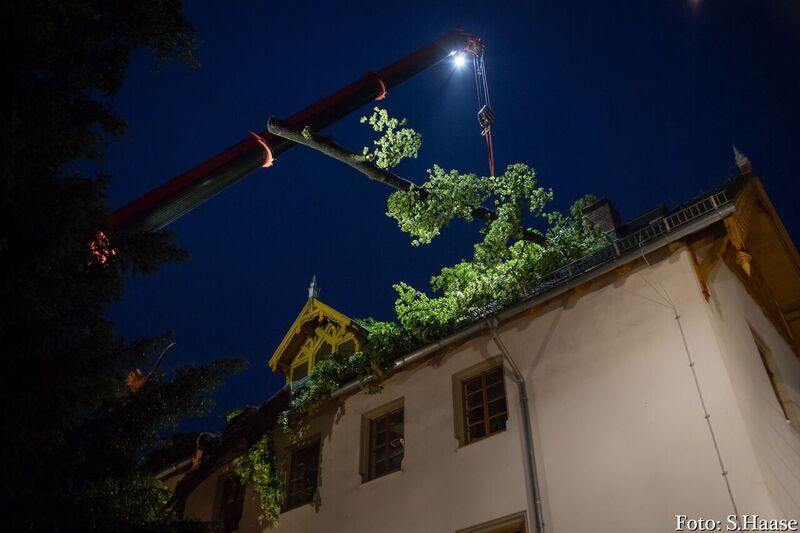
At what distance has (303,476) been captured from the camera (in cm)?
1533

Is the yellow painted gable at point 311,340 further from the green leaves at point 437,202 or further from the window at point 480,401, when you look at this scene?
the window at point 480,401

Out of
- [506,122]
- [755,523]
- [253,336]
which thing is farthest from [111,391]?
[506,122]

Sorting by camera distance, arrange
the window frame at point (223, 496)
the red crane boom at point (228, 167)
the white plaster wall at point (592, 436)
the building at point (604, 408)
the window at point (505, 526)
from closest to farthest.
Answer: the white plaster wall at point (592, 436), the building at point (604, 408), the window at point (505, 526), the red crane boom at point (228, 167), the window frame at point (223, 496)

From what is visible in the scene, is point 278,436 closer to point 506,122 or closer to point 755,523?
point 755,523

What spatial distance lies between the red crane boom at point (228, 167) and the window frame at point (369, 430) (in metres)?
6.77

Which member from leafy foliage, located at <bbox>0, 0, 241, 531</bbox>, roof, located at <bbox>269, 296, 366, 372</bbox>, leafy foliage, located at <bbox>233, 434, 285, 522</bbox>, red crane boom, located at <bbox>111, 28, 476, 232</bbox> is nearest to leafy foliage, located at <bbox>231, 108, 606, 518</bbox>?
leafy foliage, located at <bbox>233, 434, 285, 522</bbox>

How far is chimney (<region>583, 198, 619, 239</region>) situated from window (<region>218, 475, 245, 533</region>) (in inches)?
469

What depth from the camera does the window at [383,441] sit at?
13781mm

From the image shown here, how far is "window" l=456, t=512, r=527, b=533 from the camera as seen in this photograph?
10.7 m

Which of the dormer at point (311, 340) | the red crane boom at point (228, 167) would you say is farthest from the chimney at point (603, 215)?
the red crane boom at point (228, 167)

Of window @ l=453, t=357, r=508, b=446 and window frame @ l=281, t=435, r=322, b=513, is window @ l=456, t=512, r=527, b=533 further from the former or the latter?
window frame @ l=281, t=435, r=322, b=513

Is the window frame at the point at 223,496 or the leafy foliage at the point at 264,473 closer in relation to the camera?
the leafy foliage at the point at 264,473

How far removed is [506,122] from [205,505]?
3957 inches

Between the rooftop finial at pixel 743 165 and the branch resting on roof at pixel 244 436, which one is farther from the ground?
the rooftop finial at pixel 743 165
